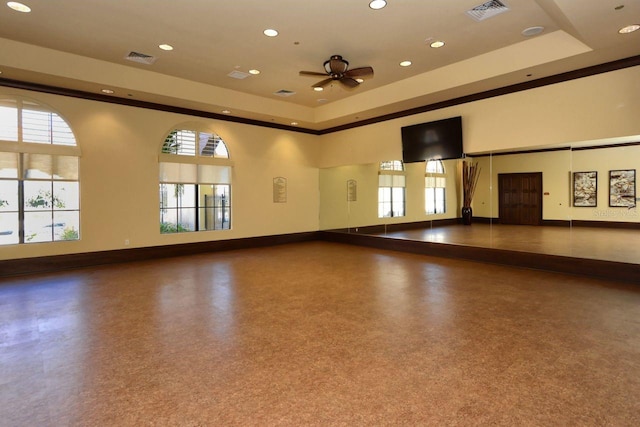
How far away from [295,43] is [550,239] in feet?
20.1

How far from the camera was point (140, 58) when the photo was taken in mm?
6715

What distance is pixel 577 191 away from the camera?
661cm

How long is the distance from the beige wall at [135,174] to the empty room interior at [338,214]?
5cm

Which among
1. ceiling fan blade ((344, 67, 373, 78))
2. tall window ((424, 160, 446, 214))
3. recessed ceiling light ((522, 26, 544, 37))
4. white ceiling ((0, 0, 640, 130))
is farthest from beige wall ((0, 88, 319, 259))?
recessed ceiling light ((522, 26, 544, 37))

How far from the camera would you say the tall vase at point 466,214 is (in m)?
8.16

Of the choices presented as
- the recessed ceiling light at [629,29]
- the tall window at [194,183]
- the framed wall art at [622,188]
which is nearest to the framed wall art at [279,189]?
the tall window at [194,183]

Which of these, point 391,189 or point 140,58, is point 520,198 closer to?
point 391,189

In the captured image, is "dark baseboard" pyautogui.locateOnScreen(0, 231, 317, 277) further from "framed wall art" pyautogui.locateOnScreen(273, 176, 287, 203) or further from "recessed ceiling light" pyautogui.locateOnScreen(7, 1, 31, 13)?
"recessed ceiling light" pyautogui.locateOnScreen(7, 1, 31, 13)

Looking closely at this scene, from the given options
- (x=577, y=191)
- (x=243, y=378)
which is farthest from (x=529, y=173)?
(x=243, y=378)

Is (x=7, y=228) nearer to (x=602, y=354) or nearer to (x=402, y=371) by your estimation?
(x=402, y=371)

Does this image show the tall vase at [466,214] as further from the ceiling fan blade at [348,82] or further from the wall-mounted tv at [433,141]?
the ceiling fan blade at [348,82]

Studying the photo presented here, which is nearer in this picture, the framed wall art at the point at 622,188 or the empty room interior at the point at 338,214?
the empty room interior at the point at 338,214

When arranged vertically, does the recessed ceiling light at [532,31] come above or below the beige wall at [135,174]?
above

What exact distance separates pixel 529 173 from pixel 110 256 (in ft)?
30.1
